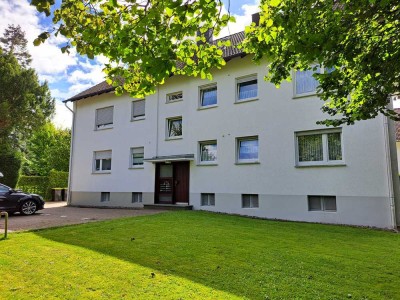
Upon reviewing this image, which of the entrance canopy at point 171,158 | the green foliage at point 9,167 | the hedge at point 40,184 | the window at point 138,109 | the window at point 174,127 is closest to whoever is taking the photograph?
the entrance canopy at point 171,158

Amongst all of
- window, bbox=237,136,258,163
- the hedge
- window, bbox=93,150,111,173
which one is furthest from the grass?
the hedge

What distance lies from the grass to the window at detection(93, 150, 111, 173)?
1136 cm

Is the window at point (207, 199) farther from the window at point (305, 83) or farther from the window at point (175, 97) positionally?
the window at point (305, 83)

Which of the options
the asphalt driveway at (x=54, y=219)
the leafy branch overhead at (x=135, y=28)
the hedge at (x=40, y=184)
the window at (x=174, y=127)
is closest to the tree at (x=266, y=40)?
the leafy branch overhead at (x=135, y=28)

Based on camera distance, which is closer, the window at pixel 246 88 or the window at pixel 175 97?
the window at pixel 246 88

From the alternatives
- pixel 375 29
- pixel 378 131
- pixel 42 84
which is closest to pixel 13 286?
pixel 375 29

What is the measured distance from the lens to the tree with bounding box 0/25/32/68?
30609mm

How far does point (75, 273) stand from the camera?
5.01 meters

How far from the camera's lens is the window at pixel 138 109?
61.6ft

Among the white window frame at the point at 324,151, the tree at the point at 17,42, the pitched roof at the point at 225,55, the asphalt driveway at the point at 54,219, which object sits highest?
the tree at the point at 17,42

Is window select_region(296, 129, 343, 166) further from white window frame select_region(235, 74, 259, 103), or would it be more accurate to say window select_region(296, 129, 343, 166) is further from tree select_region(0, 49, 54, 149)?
tree select_region(0, 49, 54, 149)

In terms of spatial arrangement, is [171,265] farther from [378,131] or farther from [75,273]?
[378,131]

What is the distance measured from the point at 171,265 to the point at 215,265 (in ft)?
2.50

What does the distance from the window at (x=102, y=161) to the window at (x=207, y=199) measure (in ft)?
24.4
